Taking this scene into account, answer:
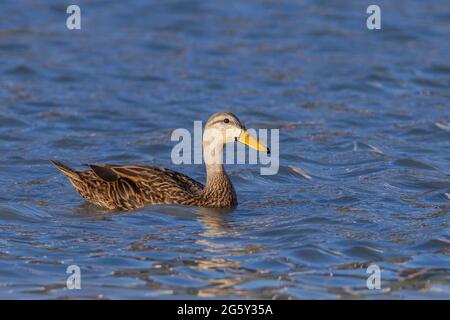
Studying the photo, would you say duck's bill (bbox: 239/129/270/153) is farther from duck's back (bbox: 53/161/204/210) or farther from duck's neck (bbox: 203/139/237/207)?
duck's back (bbox: 53/161/204/210)

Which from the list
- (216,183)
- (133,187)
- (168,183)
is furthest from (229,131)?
(133,187)

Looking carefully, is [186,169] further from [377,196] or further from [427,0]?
[427,0]

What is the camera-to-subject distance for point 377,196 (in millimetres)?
14211

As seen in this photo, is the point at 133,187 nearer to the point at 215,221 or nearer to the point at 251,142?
the point at 215,221

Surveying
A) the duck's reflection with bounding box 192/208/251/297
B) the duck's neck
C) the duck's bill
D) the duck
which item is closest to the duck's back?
the duck

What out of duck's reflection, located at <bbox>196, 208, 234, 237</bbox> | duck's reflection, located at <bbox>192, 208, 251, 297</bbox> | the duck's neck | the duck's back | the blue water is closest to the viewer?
duck's reflection, located at <bbox>192, 208, 251, 297</bbox>

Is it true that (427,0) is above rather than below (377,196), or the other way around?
above

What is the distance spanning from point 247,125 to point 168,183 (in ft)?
17.1

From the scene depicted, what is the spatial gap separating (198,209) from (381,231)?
2335mm

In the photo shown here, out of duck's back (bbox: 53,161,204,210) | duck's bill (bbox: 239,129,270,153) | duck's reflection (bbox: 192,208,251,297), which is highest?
duck's bill (bbox: 239,129,270,153)

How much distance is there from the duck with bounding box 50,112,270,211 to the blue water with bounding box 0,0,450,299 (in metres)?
0.24

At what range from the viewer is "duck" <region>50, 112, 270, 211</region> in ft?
44.5

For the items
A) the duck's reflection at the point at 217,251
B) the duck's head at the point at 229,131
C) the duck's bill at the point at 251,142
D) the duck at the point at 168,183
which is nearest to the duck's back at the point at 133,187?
the duck at the point at 168,183
